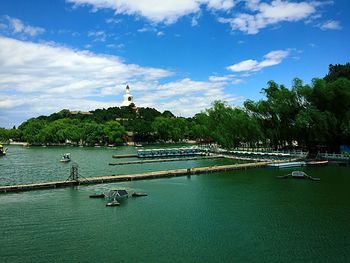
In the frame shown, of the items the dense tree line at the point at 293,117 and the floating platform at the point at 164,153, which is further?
the floating platform at the point at 164,153

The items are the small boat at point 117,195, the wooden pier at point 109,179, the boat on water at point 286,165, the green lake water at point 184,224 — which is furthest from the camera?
the boat on water at point 286,165

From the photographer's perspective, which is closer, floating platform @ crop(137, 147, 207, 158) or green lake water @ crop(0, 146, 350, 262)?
green lake water @ crop(0, 146, 350, 262)

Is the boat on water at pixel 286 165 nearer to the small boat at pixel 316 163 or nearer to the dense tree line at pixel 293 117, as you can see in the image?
the small boat at pixel 316 163

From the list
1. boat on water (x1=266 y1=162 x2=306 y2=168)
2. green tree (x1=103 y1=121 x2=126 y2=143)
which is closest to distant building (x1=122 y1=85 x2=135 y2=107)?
green tree (x1=103 y1=121 x2=126 y2=143)

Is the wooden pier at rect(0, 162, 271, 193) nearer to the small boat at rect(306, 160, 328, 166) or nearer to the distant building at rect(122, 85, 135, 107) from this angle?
the small boat at rect(306, 160, 328, 166)

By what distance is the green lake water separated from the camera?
18719mm

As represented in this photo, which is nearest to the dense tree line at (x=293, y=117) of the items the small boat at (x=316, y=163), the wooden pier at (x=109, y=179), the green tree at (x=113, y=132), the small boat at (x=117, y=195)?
the small boat at (x=316, y=163)

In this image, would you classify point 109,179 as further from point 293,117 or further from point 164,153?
point 164,153

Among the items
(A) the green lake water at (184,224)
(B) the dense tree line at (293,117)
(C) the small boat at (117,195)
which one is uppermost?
(B) the dense tree line at (293,117)

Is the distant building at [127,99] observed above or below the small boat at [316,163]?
above

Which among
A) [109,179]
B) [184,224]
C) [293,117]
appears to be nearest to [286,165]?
[293,117]

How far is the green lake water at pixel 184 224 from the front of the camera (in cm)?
1872

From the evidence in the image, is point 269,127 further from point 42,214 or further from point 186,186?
point 42,214

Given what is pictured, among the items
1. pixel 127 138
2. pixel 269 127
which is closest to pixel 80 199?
pixel 269 127
